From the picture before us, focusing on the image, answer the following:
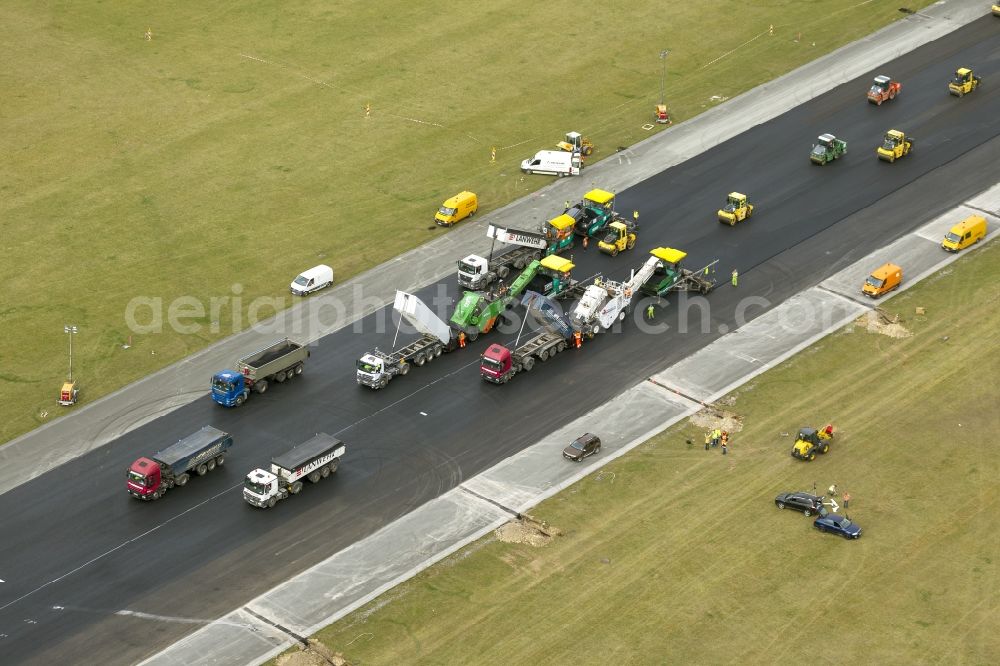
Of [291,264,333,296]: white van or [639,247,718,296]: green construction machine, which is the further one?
[291,264,333,296]: white van

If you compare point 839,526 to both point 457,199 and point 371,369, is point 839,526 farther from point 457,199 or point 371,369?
point 457,199

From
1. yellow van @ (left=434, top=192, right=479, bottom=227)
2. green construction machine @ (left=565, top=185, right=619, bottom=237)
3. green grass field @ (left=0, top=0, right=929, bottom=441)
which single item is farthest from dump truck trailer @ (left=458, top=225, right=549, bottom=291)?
green grass field @ (left=0, top=0, right=929, bottom=441)

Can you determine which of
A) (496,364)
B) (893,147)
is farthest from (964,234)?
(496,364)

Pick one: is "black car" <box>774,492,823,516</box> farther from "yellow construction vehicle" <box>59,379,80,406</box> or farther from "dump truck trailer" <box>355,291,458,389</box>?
"yellow construction vehicle" <box>59,379,80,406</box>

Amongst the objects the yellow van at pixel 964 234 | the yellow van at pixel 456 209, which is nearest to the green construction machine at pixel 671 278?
the yellow van at pixel 456 209

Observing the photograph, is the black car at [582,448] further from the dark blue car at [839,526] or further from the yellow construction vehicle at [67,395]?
the yellow construction vehicle at [67,395]
